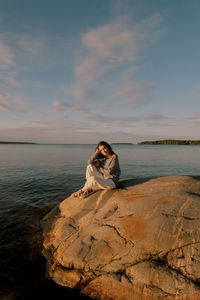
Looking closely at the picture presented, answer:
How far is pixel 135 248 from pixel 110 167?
373 centimetres

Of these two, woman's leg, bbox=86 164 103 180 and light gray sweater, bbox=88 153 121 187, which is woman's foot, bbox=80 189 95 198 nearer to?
woman's leg, bbox=86 164 103 180

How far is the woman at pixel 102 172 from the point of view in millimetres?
7316

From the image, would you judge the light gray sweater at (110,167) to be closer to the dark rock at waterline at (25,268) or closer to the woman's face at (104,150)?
the woman's face at (104,150)

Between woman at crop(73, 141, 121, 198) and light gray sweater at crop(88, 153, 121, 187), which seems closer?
woman at crop(73, 141, 121, 198)

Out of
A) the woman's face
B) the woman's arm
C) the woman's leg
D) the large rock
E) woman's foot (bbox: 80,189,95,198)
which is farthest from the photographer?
the woman's arm

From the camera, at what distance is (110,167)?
7621 millimetres

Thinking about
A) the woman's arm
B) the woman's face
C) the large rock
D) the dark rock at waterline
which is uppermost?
the woman's face

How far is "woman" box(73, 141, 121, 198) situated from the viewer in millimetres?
7316

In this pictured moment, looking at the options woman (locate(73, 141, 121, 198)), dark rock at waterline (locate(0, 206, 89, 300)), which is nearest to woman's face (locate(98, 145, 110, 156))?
woman (locate(73, 141, 121, 198))

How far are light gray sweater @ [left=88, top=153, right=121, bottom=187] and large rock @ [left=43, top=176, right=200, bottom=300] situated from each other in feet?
4.66

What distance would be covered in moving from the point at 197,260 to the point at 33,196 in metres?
11.3

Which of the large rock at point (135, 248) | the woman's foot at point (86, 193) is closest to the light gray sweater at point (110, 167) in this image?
the woman's foot at point (86, 193)

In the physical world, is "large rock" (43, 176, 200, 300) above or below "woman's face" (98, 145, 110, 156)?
below

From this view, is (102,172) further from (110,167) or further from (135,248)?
(135,248)
